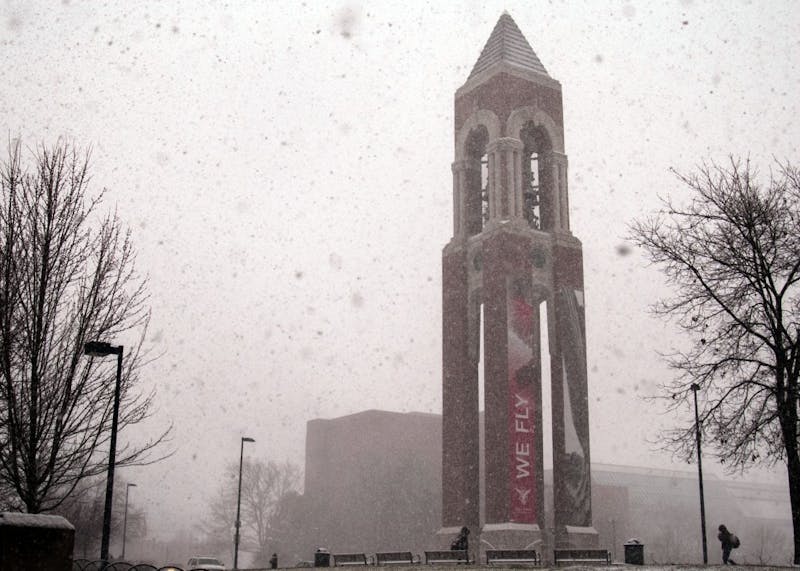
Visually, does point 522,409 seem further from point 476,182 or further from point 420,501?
point 420,501

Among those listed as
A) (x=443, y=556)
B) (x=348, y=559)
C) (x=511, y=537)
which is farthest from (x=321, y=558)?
(x=511, y=537)

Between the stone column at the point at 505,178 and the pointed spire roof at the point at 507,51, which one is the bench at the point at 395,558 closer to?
the stone column at the point at 505,178

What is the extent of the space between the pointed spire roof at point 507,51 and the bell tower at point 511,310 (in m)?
0.09

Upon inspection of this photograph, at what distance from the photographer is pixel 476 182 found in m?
47.2

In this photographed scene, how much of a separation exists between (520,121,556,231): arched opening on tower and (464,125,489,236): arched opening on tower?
2018mm

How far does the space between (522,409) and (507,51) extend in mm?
18757

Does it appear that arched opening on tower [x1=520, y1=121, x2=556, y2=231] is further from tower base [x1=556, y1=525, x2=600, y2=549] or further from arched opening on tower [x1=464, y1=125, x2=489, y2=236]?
tower base [x1=556, y1=525, x2=600, y2=549]

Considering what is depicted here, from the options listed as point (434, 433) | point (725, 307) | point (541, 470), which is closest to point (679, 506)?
point (434, 433)

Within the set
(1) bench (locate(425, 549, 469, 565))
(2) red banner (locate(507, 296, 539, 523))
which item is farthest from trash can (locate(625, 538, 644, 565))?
(2) red banner (locate(507, 296, 539, 523))

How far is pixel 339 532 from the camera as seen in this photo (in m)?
74.4

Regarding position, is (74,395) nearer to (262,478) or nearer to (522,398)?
(522,398)

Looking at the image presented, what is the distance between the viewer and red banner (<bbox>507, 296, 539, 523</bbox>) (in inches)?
1551

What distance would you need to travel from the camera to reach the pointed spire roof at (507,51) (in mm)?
46281

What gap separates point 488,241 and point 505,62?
9529mm
